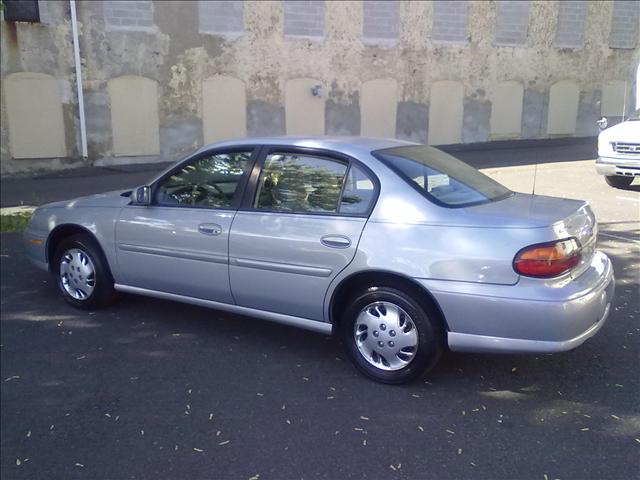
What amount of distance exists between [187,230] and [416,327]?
75.0 inches

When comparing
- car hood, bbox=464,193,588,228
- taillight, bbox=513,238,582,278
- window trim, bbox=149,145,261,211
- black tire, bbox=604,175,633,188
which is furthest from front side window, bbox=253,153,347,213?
black tire, bbox=604,175,633,188

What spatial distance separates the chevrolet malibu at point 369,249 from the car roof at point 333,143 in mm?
14

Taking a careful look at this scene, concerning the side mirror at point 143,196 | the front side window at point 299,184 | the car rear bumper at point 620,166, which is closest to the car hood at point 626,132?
the car rear bumper at point 620,166

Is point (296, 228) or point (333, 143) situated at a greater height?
point (333, 143)

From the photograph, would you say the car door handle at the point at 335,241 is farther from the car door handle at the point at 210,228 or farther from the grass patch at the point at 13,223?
the grass patch at the point at 13,223

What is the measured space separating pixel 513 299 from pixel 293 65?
661 inches

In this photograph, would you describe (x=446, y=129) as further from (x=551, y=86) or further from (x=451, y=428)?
(x=451, y=428)

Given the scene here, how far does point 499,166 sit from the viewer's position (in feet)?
53.8

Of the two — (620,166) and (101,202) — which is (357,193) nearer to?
(101,202)

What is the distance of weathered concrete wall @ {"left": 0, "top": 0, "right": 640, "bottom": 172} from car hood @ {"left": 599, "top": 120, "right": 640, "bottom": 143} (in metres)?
5.80

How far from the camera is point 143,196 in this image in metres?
4.98

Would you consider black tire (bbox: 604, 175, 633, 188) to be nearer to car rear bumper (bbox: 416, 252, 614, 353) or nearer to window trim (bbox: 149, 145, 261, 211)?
car rear bumper (bbox: 416, 252, 614, 353)

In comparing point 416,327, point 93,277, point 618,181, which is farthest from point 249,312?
point 618,181

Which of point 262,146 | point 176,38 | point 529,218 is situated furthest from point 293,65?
point 529,218
